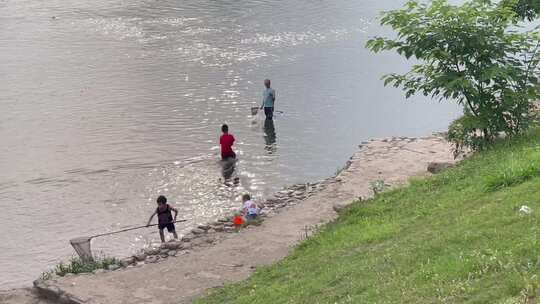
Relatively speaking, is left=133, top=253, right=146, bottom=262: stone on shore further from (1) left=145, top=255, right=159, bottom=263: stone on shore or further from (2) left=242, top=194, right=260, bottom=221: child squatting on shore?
(2) left=242, top=194, right=260, bottom=221: child squatting on shore

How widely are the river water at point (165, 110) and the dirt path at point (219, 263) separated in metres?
2.71

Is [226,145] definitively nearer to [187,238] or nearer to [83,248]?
[187,238]

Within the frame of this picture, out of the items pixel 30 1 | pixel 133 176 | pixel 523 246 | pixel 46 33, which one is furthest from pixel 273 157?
pixel 30 1

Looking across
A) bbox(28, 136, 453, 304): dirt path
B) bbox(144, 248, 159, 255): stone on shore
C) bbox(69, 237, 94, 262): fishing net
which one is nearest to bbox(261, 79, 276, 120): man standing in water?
bbox(28, 136, 453, 304): dirt path

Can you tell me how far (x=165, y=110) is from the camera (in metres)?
32.2

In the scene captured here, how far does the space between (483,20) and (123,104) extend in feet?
66.2

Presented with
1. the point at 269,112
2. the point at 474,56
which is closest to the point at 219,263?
the point at 474,56

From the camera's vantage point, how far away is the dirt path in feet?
51.1

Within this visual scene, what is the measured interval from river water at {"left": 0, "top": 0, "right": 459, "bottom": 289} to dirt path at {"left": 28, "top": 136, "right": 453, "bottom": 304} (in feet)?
8.88

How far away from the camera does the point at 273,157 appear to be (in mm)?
27141

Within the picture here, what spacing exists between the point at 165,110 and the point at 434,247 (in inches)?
889

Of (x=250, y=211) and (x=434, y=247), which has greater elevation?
(x=434, y=247)

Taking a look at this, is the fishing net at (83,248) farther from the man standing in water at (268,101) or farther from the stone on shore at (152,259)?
the man standing in water at (268,101)

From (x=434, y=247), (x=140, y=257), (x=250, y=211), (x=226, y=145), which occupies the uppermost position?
(x=434, y=247)
